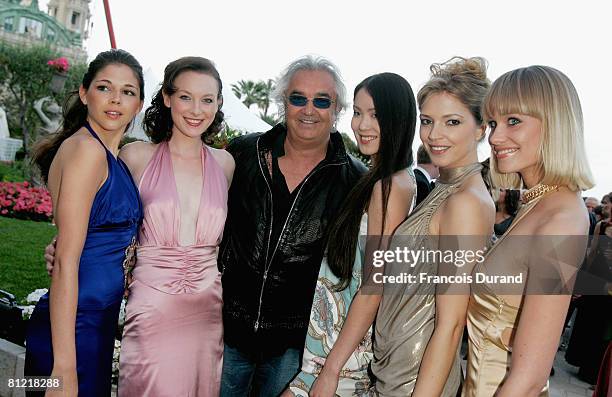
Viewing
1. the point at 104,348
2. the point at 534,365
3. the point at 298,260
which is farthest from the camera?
the point at 298,260

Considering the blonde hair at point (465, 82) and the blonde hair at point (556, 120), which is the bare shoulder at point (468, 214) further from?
the blonde hair at point (465, 82)

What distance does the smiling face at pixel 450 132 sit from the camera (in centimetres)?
215

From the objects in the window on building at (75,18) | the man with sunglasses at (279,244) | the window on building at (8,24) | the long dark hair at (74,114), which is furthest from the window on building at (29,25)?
the man with sunglasses at (279,244)

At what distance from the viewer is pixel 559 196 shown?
177 cm

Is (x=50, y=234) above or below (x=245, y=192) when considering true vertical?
below

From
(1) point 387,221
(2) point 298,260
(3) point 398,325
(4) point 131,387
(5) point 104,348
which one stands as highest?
(1) point 387,221

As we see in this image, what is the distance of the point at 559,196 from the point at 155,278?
6.53 ft

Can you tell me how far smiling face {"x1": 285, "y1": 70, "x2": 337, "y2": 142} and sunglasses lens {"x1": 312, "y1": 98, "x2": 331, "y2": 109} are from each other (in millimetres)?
19

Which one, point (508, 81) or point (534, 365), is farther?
point (508, 81)

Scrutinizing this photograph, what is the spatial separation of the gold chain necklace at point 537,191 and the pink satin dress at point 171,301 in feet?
5.56

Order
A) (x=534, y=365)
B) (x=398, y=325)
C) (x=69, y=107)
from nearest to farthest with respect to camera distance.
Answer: (x=534, y=365) → (x=398, y=325) → (x=69, y=107)

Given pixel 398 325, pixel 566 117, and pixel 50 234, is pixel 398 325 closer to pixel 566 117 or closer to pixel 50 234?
pixel 566 117

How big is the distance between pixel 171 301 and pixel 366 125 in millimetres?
1402

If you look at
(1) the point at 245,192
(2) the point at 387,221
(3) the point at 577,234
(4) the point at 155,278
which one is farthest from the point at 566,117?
(4) the point at 155,278
